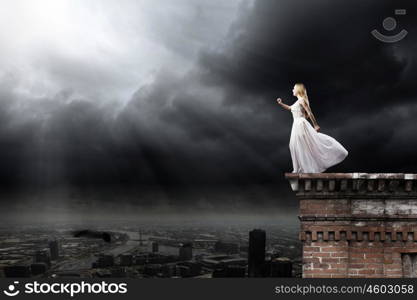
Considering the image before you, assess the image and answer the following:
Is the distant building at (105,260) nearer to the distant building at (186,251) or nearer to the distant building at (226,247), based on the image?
the distant building at (186,251)

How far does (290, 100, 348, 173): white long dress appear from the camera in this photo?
1250cm

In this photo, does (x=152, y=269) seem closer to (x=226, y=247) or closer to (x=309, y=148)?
(x=226, y=247)

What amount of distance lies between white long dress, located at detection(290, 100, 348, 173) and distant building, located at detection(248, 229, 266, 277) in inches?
301

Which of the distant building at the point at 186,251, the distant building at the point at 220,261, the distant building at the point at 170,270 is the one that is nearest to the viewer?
the distant building at the point at 220,261

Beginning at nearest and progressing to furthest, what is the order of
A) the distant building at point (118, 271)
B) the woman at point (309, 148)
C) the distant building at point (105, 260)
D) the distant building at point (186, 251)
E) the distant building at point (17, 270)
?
the woman at point (309, 148), the distant building at point (17, 270), the distant building at point (118, 271), the distant building at point (105, 260), the distant building at point (186, 251)

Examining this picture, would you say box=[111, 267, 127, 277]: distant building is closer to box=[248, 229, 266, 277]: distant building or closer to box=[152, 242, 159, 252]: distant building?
box=[152, 242, 159, 252]: distant building

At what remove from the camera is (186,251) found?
26641 millimetres

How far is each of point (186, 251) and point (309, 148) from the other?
51.1 feet

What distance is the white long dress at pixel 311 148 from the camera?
12500 millimetres

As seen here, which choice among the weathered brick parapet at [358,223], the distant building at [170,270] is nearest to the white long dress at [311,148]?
the weathered brick parapet at [358,223]

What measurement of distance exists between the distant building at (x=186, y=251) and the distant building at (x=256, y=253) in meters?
3.60

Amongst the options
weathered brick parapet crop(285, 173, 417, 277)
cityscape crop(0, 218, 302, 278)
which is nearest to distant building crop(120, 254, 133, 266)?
cityscape crop(0, 218, 302, 278)

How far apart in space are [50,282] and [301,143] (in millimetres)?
8049

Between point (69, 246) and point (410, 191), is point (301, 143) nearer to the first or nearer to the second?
point (410, 191)
